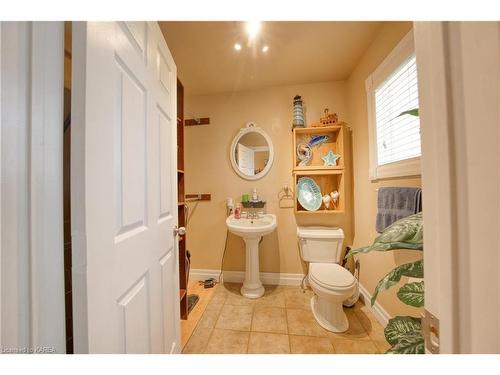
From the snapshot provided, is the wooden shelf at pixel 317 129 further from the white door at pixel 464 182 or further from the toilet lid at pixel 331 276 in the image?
the white door at pixel 464 182

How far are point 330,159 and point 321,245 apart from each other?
2.98 feet

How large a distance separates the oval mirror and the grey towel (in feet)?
3.71

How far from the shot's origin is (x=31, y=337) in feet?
1.36

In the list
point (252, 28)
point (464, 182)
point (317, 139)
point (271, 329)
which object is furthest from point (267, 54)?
point (271, 329)

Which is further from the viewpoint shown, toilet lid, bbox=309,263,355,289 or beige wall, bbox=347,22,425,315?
toilet lid, bbox=309,263,355,289

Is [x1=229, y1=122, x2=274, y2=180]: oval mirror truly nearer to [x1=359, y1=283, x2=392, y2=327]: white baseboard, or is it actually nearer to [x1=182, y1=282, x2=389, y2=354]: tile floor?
[x1=182, y1=282, x2=389, y2=354]: tile floor

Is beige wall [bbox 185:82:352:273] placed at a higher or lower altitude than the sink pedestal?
higher

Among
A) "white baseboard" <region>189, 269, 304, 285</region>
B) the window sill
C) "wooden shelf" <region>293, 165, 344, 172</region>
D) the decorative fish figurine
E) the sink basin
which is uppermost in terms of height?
the decorative fish figurine

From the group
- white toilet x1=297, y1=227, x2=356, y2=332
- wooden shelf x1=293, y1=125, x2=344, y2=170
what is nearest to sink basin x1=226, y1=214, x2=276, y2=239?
white toilet x1=297, y1=227, x2=356, y2=332

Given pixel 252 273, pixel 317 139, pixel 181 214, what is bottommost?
pixel 252 273

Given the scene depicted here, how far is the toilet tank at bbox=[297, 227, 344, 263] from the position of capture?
1.78 metres

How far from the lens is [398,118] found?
4.30ft

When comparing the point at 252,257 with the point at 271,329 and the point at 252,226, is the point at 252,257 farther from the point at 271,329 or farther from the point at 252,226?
the point at 271,329
